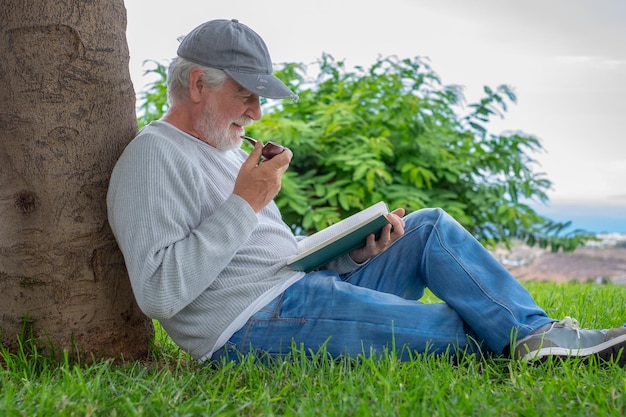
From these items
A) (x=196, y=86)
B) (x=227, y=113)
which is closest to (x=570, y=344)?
(x=227, y=113)

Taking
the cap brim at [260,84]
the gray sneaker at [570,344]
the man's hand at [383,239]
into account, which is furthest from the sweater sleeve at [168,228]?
the gray sneaker at [570,344]

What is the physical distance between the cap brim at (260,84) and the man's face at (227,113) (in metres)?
0.06

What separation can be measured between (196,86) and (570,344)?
5.22 ft

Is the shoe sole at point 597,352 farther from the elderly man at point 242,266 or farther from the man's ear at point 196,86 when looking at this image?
the man's ear at point 196,86

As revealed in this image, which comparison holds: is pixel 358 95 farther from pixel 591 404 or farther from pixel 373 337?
pixel 591 404

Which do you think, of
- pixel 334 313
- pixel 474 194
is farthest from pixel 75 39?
pixel 474 194

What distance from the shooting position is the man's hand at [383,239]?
2.74 m

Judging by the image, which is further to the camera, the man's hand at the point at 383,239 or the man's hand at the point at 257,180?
the man's hand at the point at 383,239

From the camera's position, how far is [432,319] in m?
2.56

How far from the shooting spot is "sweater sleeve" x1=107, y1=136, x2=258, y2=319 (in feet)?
7.63

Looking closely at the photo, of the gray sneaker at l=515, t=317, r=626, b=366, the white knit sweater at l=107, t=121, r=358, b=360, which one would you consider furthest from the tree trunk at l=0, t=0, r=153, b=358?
the gray sneaker at l=515, t=317, r=626, b=366

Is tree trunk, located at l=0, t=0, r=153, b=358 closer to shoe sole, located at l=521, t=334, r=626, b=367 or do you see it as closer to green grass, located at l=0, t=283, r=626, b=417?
green grass, located at l=0, t=283, r=626, b=417

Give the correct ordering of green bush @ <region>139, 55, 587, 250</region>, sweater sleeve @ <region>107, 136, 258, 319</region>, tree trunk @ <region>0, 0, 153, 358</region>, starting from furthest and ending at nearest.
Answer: green bush @ <region>139, 55, 587, 250</region> < tree trunk @ <region>0, 0, 153, 358</region> < sweater sleeve @ <region>107, 136, 258, 319</region>

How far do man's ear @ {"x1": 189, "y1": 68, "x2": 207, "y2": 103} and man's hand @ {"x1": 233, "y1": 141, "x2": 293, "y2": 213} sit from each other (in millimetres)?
309
